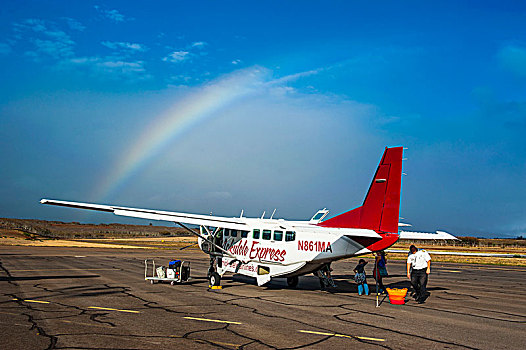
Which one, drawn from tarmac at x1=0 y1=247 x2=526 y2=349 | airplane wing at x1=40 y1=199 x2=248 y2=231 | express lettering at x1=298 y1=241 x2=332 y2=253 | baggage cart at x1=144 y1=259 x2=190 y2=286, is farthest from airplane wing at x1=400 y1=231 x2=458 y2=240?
baggage cart at x1=144 y1=259 x2=190 y2=286

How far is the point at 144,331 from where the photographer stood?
428 inches

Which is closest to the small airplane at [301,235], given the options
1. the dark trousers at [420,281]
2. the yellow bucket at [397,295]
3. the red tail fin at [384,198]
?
the red tail fin at [384,198]

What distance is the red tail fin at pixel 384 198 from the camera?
18125 millimetres

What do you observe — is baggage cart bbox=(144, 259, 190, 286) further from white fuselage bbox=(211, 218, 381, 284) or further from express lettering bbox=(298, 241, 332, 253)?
express lettering bbox=(298, 241, 332, 253)

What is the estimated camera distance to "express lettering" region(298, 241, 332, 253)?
1852cm

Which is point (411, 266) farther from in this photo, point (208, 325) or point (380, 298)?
point (208, 325)

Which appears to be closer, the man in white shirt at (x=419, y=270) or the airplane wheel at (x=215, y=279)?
the man in white shirt at (x=419, y=270)

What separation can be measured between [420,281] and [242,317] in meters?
7.94

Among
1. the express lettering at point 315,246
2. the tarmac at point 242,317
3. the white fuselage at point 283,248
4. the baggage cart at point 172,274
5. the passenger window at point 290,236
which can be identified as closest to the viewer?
the tarmac at point 242,317

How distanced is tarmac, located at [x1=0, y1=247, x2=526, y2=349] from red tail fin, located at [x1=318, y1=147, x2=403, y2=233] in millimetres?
3062

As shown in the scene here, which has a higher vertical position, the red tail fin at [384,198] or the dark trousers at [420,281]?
the red tail fin at [384,198]

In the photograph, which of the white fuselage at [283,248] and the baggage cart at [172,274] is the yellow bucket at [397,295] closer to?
the white fuselage at [283,248]

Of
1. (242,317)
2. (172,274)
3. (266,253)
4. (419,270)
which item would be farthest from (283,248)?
(242,317)

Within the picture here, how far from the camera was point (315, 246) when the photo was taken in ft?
61.5
